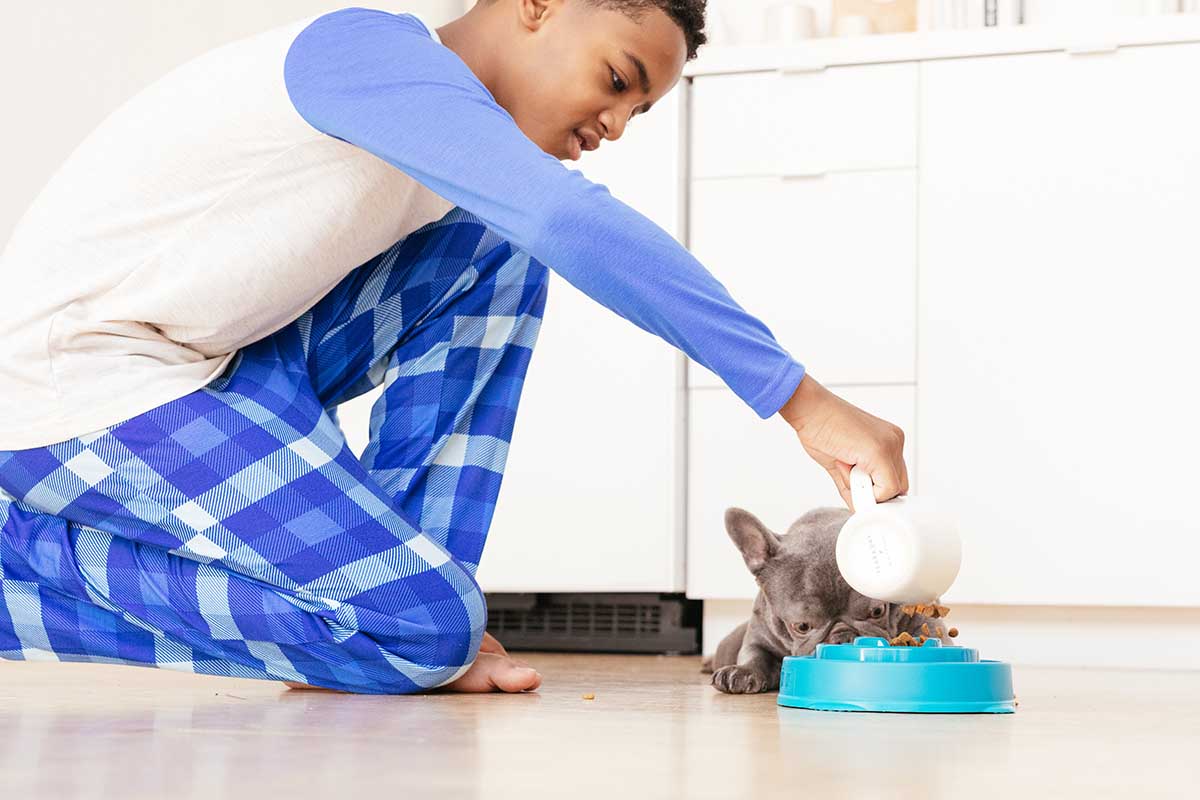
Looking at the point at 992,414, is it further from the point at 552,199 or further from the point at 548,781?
the point at 548,781

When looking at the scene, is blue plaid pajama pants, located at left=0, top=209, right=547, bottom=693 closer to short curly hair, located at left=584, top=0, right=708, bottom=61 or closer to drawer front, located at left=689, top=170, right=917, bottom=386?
short curly hair, located at left=584, top=0, right=708, bottom=61

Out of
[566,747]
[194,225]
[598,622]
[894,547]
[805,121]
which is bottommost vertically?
[598,622]

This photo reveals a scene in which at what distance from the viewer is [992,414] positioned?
236cm

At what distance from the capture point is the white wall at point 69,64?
6.95 feet

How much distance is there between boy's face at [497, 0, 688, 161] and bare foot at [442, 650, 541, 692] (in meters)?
0.50

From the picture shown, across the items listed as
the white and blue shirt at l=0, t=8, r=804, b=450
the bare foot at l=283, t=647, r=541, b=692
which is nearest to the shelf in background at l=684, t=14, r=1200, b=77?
the white and blue shirt at l=0, t=8, r=804, b=450

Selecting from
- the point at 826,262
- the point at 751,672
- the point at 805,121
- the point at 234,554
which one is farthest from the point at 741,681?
the point at 805,121

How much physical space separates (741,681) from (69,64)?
1.44 m

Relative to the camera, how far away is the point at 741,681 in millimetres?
1430

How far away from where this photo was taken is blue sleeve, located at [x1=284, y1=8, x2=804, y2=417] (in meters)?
1.05

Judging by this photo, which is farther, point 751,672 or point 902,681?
point 751,672

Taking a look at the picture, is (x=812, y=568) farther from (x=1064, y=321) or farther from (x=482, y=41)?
(x=1064, y=321)

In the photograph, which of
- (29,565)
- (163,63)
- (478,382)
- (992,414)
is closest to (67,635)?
(29,565)

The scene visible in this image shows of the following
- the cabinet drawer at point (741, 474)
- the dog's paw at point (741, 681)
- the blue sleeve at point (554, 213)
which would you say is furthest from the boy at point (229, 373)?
the cabinet drawer at point (741, 474)
